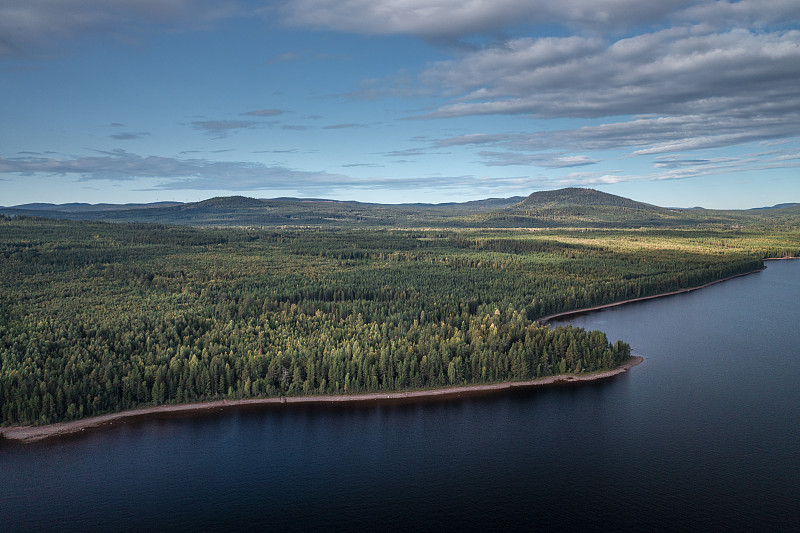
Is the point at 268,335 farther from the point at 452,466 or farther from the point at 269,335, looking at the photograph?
the point at 452,466

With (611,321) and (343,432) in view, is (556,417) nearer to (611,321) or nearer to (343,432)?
(343,432)

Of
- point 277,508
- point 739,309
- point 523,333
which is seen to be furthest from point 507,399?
point 739,309

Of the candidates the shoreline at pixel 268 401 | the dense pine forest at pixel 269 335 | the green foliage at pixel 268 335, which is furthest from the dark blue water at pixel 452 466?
the green foliage at pixel 268 335

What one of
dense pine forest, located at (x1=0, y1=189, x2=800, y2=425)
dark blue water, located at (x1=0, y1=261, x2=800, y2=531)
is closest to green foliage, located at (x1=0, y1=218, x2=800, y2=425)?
dense pine forest, located at (x1=0, y1=189, x2=800, y2=425)

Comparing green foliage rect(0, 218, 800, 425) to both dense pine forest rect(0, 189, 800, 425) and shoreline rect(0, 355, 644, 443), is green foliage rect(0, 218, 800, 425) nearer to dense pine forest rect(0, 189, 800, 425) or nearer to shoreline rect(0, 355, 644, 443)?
dense pine forest rect(0, 189, 800, 425)

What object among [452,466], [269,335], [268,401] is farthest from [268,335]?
[452,466]

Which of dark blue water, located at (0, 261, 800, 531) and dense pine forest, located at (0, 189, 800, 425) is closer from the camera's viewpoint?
dark blue water, located at (0, 261, 800, 531)

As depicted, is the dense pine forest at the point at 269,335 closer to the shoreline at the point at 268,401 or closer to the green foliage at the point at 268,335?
the green foliage at the point at 268,335
